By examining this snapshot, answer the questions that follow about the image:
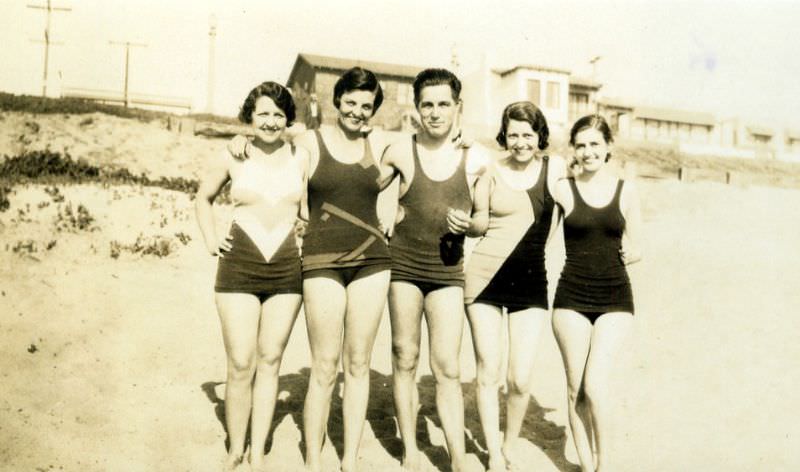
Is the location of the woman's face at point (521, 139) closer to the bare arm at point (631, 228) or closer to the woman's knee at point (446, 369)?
the bare arm at point (631, 228)

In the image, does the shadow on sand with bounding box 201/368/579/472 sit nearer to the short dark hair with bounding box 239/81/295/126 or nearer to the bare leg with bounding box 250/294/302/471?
the bare leg with bounding box 250/294/302/471

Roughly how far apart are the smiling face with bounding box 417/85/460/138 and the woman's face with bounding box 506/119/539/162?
0.43 m

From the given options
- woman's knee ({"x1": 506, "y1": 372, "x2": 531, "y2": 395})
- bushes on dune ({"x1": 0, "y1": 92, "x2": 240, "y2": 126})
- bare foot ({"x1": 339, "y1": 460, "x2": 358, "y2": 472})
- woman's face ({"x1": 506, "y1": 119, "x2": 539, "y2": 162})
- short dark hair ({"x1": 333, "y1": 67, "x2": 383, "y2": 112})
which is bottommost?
bare foot ({"x1": 339, "y1": 460, "x2": 358, "y2": 472})

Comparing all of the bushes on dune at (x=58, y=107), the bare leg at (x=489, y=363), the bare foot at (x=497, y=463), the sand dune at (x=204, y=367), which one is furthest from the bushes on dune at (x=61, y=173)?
the bare foot at (x=497, y=463)

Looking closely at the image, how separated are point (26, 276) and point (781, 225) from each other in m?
16.2

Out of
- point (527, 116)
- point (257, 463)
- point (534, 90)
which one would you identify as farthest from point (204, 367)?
point (534, 90)

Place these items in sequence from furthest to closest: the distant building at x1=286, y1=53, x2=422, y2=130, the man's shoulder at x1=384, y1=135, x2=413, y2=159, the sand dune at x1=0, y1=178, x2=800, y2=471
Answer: the distant building at x1=286, y1=53, x2=422, y2=130 → the sand dune at x1=0, y1=178, x2=800, y2=471 → the man's shoulder at x1=384, y1=135, x2=413, y2=159

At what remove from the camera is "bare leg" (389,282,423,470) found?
415 centimetres

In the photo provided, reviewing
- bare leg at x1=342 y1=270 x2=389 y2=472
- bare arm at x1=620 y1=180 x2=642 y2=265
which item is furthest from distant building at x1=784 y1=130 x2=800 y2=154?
bare leg at x1=342 y1=270 x2=389 y2=472

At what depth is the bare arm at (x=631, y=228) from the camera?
4293 millimetres

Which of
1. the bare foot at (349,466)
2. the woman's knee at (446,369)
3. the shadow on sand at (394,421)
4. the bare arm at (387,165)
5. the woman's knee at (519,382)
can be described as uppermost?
the bare arm at (387,165)

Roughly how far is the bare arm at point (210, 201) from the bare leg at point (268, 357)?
50 centimetres

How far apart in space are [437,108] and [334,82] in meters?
28.0

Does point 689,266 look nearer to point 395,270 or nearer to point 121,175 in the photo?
point 395,270
